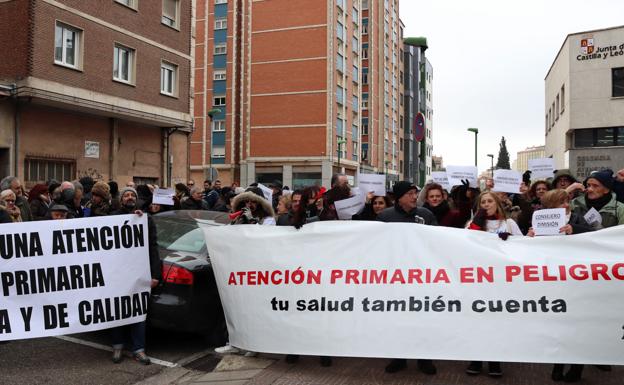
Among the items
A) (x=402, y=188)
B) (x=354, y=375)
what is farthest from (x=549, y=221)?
(x=354, y=375)

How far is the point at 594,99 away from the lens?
31531mm

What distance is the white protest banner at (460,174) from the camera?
748cm

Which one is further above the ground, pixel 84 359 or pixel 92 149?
pixel 92 149

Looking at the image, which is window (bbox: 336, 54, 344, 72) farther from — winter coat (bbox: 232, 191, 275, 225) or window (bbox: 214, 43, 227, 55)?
winter coat (bbox: 232, 191, 275, 225)

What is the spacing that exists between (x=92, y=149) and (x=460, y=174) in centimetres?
1557

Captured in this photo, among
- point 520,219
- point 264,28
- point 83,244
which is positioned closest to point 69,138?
point 83,244

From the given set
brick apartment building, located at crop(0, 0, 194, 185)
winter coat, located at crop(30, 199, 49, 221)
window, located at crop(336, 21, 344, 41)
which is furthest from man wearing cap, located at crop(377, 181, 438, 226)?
window, located at crop(336, 21, 344, 41)

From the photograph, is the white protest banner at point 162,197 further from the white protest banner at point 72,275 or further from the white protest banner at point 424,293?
the white protest banner at point 424,293

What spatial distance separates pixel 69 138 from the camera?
60.5 feet

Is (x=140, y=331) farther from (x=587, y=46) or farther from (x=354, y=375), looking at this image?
(x=587, y=46)

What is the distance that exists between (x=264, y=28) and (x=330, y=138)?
11.5 metres

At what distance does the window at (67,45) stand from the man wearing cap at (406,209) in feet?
51.1

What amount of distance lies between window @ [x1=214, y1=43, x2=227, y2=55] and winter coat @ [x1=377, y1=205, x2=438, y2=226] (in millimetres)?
45254

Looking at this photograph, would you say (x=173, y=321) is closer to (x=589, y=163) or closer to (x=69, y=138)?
(x=69, y=138)
